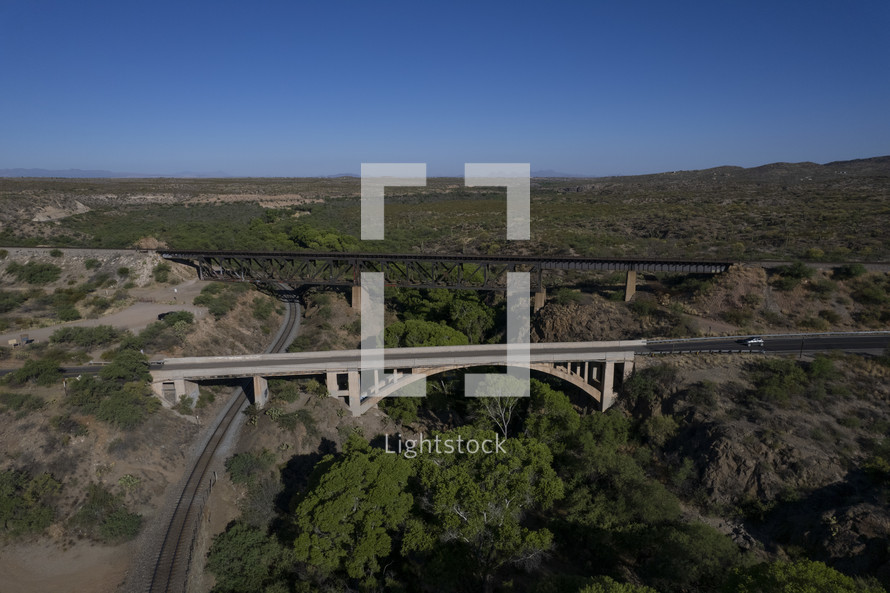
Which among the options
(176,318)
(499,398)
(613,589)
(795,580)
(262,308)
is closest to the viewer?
(795,580)

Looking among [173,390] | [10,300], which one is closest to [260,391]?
[173,390]

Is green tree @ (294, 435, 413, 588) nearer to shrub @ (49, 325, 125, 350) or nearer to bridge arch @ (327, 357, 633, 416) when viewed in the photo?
bridge arch @ (327, 357, 633, 416)

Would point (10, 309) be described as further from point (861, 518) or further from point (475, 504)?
point (861, 518)

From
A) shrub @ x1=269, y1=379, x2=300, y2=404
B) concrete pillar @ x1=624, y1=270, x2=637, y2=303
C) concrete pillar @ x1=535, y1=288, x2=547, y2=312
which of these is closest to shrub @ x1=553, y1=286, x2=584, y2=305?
concrete pillar @ x1=535, y1=288, x2=547, y2=312

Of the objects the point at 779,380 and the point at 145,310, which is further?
the point at 145,310

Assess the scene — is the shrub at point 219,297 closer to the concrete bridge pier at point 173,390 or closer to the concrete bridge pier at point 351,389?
the concrete bridge pier at point 173,390

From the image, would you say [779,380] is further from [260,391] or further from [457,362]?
[260,391]
